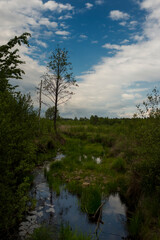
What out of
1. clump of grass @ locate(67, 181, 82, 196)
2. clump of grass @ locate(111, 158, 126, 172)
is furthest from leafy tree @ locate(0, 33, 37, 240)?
clump of grass @ locate(111, 158, 126, 172)

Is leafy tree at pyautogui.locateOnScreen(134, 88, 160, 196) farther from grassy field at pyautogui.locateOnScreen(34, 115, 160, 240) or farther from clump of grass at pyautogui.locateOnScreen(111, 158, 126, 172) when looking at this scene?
clump of grass at pyautogui.locateOnScreen(111, 158, 126, 172)

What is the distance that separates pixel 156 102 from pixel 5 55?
25.9ft

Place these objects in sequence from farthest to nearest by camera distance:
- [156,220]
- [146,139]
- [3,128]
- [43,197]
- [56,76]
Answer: [56,76], [43,197], [146,139], [156,220], [3,128]

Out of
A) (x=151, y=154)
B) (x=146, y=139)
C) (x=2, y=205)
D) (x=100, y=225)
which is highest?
(x=146, y=139)

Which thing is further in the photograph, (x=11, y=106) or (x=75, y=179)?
(x=75, y=179)

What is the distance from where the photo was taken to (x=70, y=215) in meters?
7.37

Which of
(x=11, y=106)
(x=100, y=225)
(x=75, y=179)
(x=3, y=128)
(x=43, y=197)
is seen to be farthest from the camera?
(x=75, y=179)

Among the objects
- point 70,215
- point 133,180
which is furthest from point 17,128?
point 133,180

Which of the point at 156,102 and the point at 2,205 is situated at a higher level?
the point at 156,102

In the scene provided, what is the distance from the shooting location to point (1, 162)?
15.5 feet

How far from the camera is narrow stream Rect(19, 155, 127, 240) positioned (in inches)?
249

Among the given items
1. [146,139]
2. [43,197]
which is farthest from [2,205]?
[146,139]

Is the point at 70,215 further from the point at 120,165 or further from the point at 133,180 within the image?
the point at 120,165

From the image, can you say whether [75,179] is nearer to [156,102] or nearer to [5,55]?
[156,102]
